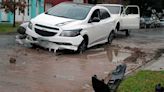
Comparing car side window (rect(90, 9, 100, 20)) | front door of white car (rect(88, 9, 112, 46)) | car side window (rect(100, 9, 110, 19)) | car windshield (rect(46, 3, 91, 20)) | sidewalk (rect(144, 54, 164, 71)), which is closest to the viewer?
sidewalk (rect(144, 54, 164, 71))

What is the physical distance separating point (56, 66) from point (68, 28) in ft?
8.88

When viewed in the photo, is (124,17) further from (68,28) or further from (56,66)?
(56,66)

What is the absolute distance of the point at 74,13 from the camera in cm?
1625

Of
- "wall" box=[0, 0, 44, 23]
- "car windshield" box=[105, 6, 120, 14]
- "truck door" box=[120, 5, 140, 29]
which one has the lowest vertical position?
"wall" box=[0, 0, 44, 23]

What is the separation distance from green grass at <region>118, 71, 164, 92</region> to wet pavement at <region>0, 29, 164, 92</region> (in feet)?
2.66

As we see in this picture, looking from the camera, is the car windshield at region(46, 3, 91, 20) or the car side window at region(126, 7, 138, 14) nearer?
the car windshield at region(46, 3, 91, 20)

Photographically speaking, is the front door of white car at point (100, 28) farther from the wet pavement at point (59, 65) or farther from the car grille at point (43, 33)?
the car grille at point (43, 33)

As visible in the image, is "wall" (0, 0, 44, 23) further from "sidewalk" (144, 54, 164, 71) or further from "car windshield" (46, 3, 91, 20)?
"sidewalk" (144, 54, 164, 71)

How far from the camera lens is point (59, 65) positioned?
1250 cm

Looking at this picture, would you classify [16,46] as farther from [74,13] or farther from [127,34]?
[127,34]

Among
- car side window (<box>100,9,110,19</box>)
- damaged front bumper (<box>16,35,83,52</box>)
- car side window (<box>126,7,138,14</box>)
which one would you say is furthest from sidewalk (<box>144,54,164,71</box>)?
car side window (<box>126,7,138,14</box>)

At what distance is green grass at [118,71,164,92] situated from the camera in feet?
30.2

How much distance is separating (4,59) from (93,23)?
14.7 feet

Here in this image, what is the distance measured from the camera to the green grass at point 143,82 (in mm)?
9219
